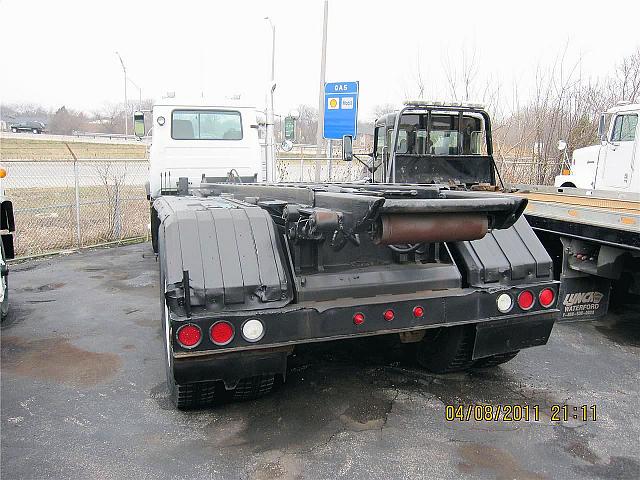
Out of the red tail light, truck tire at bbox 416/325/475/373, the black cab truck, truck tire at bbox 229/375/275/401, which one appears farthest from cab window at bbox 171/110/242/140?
the red tail light

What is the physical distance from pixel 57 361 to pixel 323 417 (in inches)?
98.6

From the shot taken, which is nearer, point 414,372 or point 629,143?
point 414,372

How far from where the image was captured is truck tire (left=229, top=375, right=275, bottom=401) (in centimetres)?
346

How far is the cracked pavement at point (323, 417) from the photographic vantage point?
300cm

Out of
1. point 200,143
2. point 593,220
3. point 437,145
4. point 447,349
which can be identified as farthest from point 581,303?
point 200,143

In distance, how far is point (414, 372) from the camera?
425cm

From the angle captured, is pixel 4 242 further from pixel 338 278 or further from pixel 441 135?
pixel 441 135

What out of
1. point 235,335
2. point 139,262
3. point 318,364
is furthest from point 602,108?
point 235,335

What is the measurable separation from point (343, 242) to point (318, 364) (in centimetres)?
166

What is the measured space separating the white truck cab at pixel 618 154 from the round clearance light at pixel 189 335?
10.4 metres

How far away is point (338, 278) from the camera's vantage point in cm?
335

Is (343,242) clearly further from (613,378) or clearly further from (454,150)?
(454,150)

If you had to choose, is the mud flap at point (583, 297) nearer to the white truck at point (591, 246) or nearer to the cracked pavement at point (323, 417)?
the white truck at point (591, 246)

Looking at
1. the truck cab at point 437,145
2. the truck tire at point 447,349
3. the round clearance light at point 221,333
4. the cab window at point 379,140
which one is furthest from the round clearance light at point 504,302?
the cab window at point 379,140
